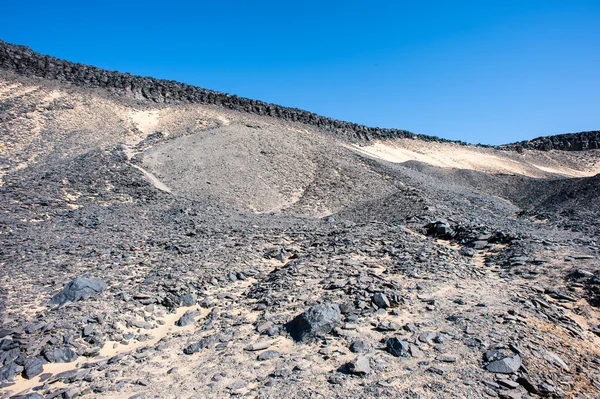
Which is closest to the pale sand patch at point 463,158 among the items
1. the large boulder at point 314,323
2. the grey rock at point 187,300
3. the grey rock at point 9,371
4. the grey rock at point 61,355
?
the grey rock at point 187,300

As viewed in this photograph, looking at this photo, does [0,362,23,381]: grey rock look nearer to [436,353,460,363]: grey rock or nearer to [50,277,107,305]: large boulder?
[50,277,107,305]: large boulder

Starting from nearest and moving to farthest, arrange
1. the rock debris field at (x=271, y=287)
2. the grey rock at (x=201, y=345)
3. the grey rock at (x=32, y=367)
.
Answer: the rock debris field at (x=271, y=287)
the grey rock at (x=32, y=367)
the grey rock at (x=201, y=345)

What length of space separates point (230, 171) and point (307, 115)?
16424mm

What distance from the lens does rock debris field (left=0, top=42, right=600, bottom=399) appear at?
440 cm

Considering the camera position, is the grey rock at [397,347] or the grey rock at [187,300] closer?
the grey rock at [397,347]

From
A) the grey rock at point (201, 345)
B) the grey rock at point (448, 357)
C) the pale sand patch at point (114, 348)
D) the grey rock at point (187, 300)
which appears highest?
the grey rock at point (187, 300)

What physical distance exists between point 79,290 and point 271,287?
3.42 m

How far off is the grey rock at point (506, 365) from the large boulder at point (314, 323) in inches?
80.1

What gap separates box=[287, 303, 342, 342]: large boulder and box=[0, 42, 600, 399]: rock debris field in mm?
26

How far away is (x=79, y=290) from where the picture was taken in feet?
21.7

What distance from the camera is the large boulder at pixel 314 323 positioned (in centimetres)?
520

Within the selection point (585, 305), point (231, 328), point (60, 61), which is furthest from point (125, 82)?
point (585, 305)

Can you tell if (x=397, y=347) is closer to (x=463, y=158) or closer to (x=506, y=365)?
(x=506, y=365)

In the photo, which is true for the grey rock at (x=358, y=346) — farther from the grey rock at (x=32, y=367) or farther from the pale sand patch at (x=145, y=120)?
the pale sand patch at (x=145, y=120)
